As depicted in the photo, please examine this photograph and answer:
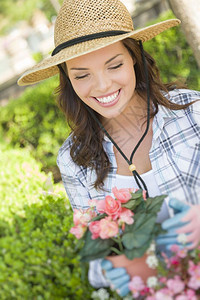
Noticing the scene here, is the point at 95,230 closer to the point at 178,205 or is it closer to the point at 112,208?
the point at 112,208

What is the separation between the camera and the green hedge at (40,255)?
1399 millimetres

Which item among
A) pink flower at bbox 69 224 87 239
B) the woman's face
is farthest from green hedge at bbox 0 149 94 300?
the woman's face

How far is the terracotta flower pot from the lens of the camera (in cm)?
119

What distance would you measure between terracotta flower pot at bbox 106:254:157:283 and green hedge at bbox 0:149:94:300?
28cm

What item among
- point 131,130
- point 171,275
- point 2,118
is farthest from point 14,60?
point 171,275

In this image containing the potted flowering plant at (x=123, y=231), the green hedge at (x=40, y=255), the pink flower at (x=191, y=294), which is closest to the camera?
the pink flower at (x=191, y=294)

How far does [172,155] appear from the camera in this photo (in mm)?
1944

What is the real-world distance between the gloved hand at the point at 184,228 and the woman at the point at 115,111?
85mm

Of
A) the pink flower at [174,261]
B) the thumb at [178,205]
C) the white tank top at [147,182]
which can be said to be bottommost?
the white tank top at [147,182]

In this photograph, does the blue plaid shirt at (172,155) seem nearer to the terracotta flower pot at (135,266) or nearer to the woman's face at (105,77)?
the woman's face at (105,77)

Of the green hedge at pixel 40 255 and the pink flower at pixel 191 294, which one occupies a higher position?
the green hedge at pixel 40 255

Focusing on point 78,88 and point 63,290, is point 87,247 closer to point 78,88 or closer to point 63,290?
point 63,290

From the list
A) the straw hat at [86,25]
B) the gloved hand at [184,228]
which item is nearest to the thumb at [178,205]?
the gloved hand at [184,228]

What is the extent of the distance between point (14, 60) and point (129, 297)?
59.8 ft
